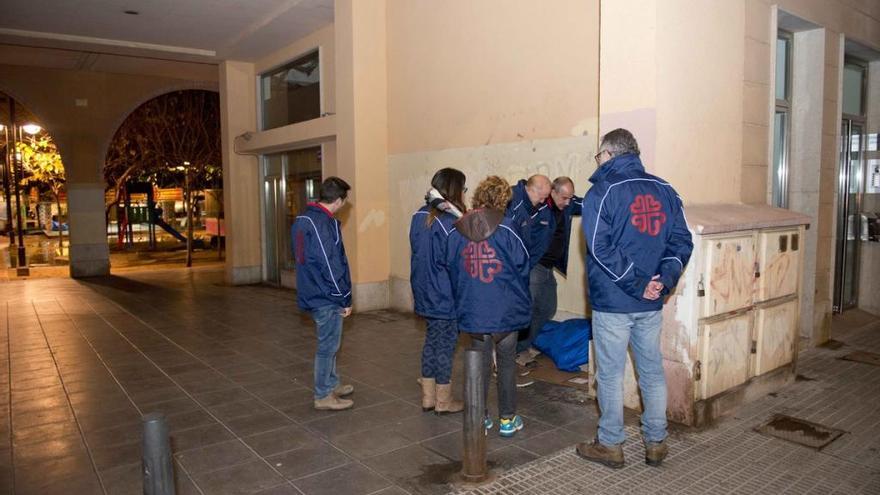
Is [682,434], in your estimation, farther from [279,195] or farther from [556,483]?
[279,195]

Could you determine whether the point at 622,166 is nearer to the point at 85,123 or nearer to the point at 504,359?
the point at 504,359

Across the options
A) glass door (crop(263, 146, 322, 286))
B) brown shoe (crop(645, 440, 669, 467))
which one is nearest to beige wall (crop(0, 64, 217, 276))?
glass door (crop(263, 146, 322, 286))

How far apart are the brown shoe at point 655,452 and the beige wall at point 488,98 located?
9.96ft

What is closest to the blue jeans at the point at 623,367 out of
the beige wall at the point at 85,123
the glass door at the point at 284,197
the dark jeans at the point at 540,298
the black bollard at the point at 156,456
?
the dark jeans at the point at 540,298

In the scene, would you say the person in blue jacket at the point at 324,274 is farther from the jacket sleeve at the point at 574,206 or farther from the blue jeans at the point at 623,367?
the jacket sleeve at the point at 574,206

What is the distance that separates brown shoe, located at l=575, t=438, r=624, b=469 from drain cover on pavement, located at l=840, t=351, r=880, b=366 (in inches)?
150

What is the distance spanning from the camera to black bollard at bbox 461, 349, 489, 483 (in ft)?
11.8

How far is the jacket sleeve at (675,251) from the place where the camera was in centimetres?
374

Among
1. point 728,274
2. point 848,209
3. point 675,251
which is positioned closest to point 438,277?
point 675,251

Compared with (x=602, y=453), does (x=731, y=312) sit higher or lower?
higher

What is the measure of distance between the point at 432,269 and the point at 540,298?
1.83 meters

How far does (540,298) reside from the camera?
6164 mm

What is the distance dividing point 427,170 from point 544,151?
2.30m

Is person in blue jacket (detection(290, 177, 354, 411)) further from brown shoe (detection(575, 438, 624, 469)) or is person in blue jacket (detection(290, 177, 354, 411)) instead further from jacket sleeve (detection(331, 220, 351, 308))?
brown shoe (detection(575, 438, 624, 469))
